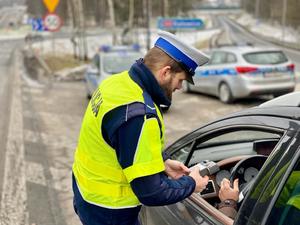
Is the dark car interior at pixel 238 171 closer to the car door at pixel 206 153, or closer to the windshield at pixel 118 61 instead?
the car door at pixel 206 153

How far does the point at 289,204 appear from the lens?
76.3 inches

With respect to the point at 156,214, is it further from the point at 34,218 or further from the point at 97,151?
the point at 34,218

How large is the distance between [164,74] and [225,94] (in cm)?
1117

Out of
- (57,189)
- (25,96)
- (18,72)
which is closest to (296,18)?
(18,72)

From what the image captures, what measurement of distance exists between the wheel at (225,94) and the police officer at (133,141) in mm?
10732

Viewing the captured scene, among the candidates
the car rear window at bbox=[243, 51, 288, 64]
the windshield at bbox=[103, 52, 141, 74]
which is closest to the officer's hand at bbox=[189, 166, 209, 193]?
the car rear window at bbox=[243, 51, 288, 64]

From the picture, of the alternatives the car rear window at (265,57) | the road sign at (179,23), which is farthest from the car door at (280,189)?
the road sign at (179,23)

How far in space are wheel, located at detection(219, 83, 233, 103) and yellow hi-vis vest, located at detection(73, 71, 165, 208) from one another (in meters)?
10.8

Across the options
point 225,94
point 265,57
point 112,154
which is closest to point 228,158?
point 112,154

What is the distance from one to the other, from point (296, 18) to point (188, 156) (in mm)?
60542

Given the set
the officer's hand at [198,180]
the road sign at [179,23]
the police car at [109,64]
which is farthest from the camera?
the road sign at [179,23]

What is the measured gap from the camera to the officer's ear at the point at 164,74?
7.11ft

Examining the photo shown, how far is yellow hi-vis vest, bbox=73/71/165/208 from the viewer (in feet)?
6.80

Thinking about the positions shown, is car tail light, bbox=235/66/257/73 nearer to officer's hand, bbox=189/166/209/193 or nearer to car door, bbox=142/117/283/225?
car door, bbox=142/117/283/225
